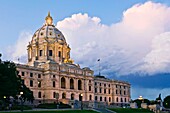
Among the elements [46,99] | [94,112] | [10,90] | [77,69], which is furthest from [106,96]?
[10,90]

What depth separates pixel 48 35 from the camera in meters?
141

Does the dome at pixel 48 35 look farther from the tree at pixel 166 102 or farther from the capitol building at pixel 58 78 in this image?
the tree at pixel 166 102

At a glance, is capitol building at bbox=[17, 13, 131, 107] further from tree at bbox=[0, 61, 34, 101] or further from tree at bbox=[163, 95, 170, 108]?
tree at bbox=[0, 61, 34, 101]

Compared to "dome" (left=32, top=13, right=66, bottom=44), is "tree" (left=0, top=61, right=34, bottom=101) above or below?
below

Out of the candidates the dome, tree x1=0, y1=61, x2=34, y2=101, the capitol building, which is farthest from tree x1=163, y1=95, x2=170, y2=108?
tree x1=0, y1=61, x2=34, y2=101

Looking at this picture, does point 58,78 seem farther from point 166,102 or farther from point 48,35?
point 166,102

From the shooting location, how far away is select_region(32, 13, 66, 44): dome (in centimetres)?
14025

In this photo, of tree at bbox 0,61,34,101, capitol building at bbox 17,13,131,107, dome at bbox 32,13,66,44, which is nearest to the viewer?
tree at bbox 0,61,34,101

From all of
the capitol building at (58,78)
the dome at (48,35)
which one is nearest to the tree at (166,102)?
the capitol building at (58,78)

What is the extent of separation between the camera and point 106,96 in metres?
148

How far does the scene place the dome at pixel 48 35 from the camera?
140m

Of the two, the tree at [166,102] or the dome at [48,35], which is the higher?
the dome at [48,35]

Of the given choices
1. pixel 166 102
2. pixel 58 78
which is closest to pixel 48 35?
pixel 58 78

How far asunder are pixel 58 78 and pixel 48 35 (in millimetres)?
24970
